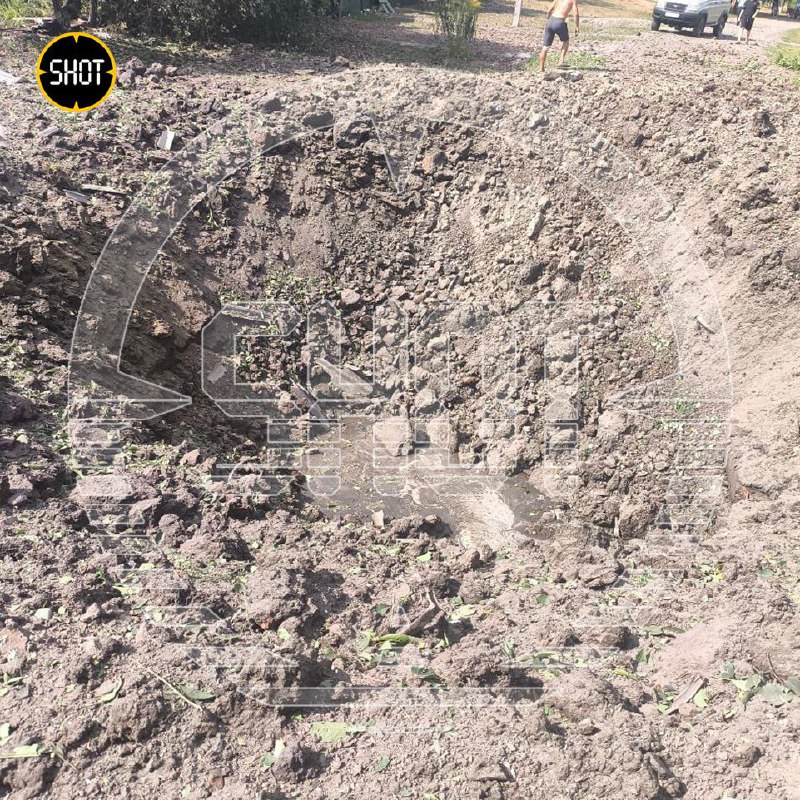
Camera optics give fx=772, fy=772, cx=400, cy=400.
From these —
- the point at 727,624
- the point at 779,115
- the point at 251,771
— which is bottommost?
the point at 251,771

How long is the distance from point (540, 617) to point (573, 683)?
776 millimetres

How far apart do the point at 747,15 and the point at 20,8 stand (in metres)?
11.5

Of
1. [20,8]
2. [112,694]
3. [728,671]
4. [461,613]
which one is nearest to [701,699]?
[728,671]

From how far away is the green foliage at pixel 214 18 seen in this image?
38.2 feet

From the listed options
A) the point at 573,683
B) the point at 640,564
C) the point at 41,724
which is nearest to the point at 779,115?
the point at 640,564

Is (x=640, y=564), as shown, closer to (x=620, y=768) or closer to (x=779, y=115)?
(x=620, y=768)

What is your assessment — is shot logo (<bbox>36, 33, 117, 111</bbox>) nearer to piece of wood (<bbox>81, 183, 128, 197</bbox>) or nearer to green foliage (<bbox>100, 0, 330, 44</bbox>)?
piece of wood (<bbox>81, 183, 128, 197</bbox>)

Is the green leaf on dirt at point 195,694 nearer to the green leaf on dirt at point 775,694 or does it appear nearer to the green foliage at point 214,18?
the green leaf on dirt at point 775,694

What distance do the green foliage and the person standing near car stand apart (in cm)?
687

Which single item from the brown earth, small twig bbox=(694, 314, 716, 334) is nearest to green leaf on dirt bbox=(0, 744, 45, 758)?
the brown earth

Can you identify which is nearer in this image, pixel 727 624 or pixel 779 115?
pixel 727 624

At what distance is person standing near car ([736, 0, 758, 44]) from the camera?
471 inches

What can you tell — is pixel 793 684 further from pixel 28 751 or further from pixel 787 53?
pixel 787 53

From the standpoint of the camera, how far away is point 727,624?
4211 millimetres
